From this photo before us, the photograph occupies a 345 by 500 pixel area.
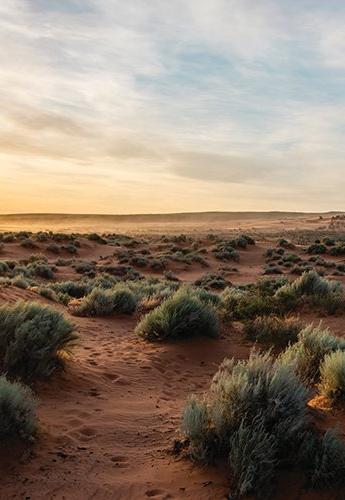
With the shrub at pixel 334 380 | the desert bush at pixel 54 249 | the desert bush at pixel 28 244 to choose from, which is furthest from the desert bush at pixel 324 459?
the desert bush at pixel 28 244

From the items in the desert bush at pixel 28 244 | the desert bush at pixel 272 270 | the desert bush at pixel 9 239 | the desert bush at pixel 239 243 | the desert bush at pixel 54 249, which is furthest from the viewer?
the desert bush at pixel 239 243

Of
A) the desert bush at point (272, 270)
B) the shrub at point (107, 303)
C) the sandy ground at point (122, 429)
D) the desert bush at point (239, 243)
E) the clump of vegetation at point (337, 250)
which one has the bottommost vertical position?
the desert bush at point (272, 270)

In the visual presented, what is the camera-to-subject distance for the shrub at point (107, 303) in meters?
13.7

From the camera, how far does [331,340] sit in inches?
316

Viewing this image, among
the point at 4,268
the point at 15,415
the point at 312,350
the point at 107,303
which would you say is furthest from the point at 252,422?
the point at 4,268

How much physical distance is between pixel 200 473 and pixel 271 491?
699 millimetres

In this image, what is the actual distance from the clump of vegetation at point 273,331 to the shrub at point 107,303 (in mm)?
3965

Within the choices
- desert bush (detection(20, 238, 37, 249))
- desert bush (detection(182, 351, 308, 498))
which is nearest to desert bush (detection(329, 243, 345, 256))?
desert bush (detection(20, 238, 37, 249))

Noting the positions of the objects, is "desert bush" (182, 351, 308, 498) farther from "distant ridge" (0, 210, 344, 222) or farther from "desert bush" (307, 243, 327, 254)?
"distant ridge" (0, 210, 344, 222)

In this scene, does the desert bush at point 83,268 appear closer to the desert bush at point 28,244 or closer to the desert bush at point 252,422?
the desert bush at point 28,244

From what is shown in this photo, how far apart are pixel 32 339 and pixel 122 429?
7.04 ft

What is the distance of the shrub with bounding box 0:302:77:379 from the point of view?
721 centimetres

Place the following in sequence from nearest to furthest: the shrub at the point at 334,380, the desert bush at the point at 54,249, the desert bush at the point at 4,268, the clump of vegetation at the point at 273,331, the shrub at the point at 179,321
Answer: the shrub at the point at 334,380
the clump of vegetation at the point at 273,331
the shrub at the point at 179,321
the desert bush at the point at 4,268
the desert bush at the point at 54,249

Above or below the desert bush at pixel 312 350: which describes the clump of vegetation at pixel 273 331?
below
